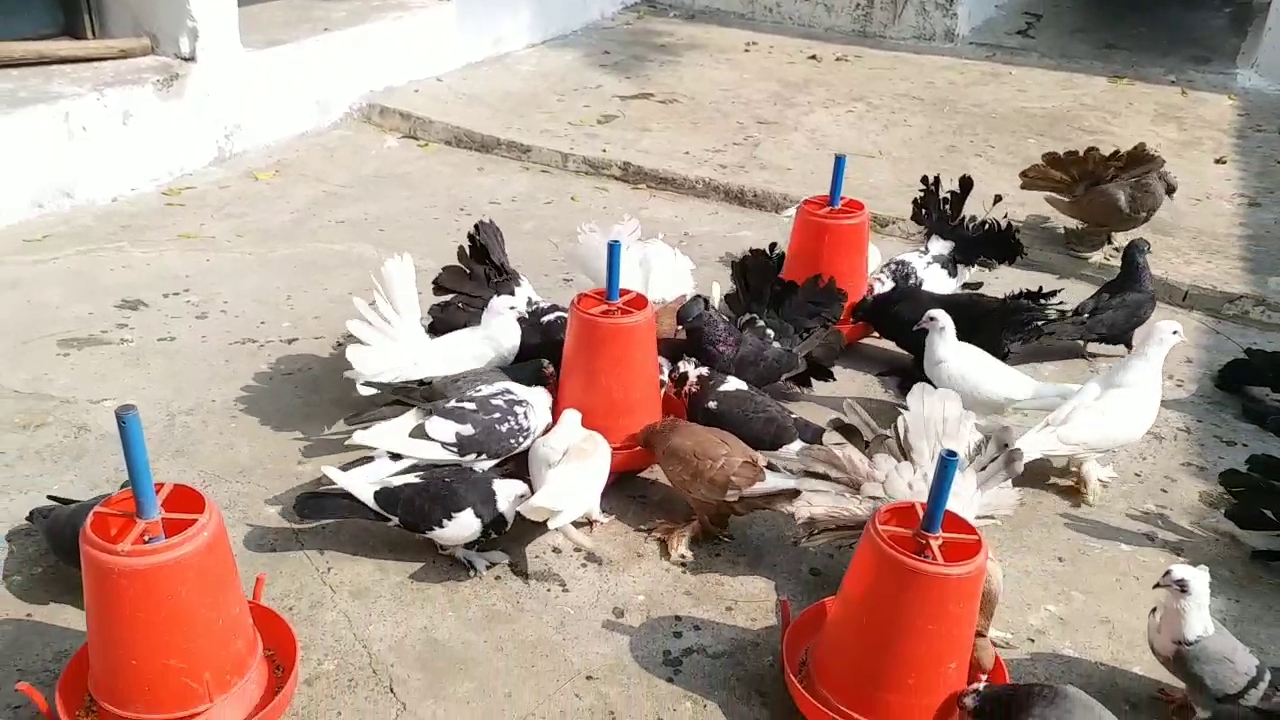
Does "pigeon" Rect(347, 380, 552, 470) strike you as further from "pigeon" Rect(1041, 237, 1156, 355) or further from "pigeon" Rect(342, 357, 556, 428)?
"pigeon" Rect(1041, 237, 1156, 355)

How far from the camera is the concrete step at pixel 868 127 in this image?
4562mm

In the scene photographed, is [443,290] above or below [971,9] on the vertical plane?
below

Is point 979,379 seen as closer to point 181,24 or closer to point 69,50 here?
point 181,24

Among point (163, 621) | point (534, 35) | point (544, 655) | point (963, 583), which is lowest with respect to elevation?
point (544, 655)

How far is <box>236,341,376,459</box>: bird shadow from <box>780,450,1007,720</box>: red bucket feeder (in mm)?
1629

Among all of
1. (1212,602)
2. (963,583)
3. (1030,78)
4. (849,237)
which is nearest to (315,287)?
(849,237)

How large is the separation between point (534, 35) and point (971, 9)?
12.1 feet

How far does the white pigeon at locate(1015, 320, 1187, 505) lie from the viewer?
2.67 m

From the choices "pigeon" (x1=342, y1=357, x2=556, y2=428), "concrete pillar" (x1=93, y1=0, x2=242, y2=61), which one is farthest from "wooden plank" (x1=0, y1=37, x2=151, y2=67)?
"pigeon" (x1=342, y1=357, x2=556, y2=428)

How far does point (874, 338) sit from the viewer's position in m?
3.82

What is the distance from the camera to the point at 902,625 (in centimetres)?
181

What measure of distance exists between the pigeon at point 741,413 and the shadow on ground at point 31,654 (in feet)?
5.46

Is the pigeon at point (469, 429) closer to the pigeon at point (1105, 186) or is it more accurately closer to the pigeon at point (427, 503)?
the pigeon at point (427, 503)

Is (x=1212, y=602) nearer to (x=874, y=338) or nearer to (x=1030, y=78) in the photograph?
(x=874, y=338)
